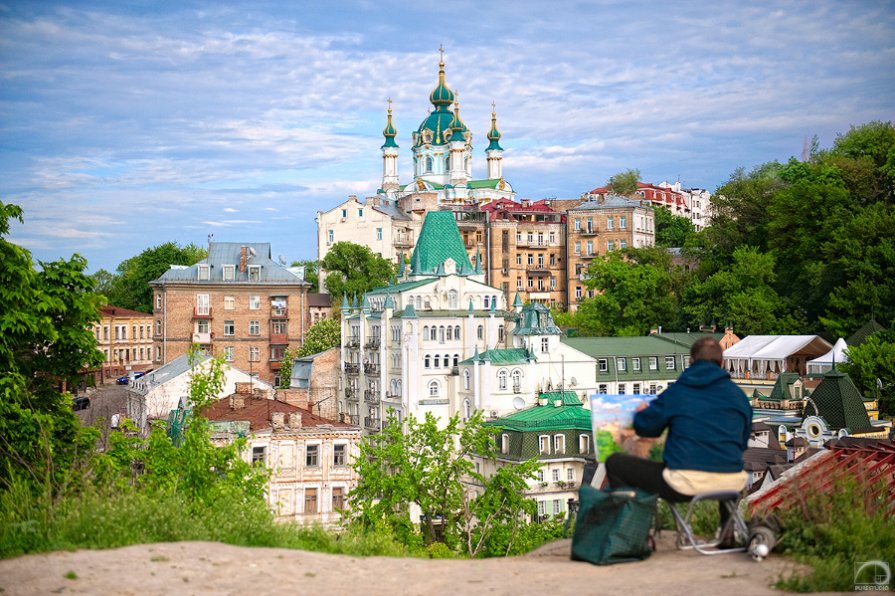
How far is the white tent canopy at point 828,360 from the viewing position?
62.1 metres

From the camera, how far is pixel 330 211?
11275 cm

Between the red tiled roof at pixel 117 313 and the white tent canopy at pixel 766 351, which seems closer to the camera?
the white tent canopy at pixel 766 351

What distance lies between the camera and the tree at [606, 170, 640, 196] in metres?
144

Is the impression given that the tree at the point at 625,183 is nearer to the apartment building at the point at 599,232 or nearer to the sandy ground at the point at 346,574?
the apartment building at the point at 599,232

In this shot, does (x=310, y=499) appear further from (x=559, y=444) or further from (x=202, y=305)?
(x=202, y=305)

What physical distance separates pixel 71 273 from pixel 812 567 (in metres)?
17.8

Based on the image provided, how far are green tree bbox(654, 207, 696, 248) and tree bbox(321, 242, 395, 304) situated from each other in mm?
37383

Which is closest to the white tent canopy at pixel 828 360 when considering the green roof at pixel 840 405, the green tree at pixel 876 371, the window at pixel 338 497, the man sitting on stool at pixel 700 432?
the green tree at pixel 876 371

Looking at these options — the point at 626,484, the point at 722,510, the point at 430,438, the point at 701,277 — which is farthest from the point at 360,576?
the point at 701,277

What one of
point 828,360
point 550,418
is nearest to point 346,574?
point 550,418

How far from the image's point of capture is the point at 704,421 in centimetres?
1104

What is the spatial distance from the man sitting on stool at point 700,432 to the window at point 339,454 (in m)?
29.8

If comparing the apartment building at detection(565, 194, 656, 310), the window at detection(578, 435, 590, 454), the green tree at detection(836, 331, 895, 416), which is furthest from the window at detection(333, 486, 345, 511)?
the apartment building at detection(565, 194, 656, 310)

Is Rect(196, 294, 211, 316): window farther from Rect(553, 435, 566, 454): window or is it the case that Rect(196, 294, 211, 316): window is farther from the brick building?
Rect(553, 435, 566, 454): window
